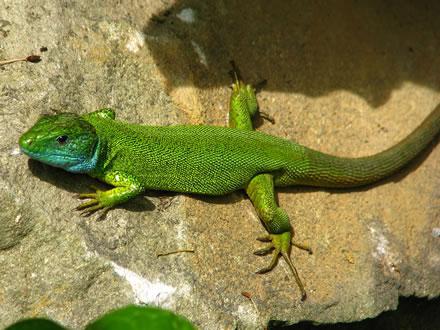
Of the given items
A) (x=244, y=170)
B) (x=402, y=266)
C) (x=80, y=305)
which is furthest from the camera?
(x=402, y=266)

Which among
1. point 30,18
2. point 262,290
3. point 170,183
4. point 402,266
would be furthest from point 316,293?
point 30,18

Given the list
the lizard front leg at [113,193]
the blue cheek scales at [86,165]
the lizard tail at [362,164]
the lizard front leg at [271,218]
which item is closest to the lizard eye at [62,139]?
the blue cheek scales at [86,165]

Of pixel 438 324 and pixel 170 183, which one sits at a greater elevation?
pixel 170 183

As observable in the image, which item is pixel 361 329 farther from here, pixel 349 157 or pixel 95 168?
pixel 95 168

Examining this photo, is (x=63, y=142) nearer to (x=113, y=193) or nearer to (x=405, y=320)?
(x=113, y=193)

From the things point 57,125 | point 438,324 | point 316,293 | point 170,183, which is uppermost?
point 57,125

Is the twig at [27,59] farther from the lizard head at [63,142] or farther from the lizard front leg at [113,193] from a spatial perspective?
the lizard front leg at [113,193]

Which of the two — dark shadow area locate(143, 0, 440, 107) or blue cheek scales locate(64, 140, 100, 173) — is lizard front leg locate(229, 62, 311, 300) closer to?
dark shadow area locate(143, 0, 440, 107)
